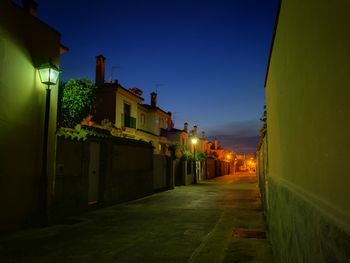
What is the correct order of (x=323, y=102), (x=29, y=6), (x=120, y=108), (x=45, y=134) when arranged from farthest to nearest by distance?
(x=120, y=108)
(x=29, y=6)
(x=45, y=134)
(x=323, y=102)

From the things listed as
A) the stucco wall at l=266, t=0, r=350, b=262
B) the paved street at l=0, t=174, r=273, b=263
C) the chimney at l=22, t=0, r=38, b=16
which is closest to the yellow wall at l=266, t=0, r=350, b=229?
the stucco wall at l=266, t=0, r=350, b=262

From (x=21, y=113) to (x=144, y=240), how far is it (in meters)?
4.83

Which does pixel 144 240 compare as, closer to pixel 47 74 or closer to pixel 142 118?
pixel 47 74

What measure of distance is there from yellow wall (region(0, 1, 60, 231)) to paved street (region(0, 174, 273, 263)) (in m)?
0.99

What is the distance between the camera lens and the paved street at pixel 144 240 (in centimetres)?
655

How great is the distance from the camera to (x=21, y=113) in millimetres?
9312

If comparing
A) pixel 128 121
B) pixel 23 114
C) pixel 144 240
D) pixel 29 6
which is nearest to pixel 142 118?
pixel 128 121

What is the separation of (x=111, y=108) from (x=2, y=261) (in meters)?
25.8

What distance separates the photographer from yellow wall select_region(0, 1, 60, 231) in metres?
8.70

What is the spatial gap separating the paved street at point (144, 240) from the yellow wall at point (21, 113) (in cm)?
99

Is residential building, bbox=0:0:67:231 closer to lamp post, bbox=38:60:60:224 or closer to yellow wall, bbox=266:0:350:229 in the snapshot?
lamp post, bbox=38:60:60:224

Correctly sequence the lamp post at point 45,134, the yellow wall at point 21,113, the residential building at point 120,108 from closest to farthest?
the yellow wall at point 21,113 < the lamp post at point 45,134 < the residential building at point 120,108

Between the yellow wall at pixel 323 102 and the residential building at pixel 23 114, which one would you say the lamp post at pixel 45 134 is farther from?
the yellow wall at pixel 323 102

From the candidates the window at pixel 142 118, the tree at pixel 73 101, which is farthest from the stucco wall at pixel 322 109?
the window at pixel 142 118
